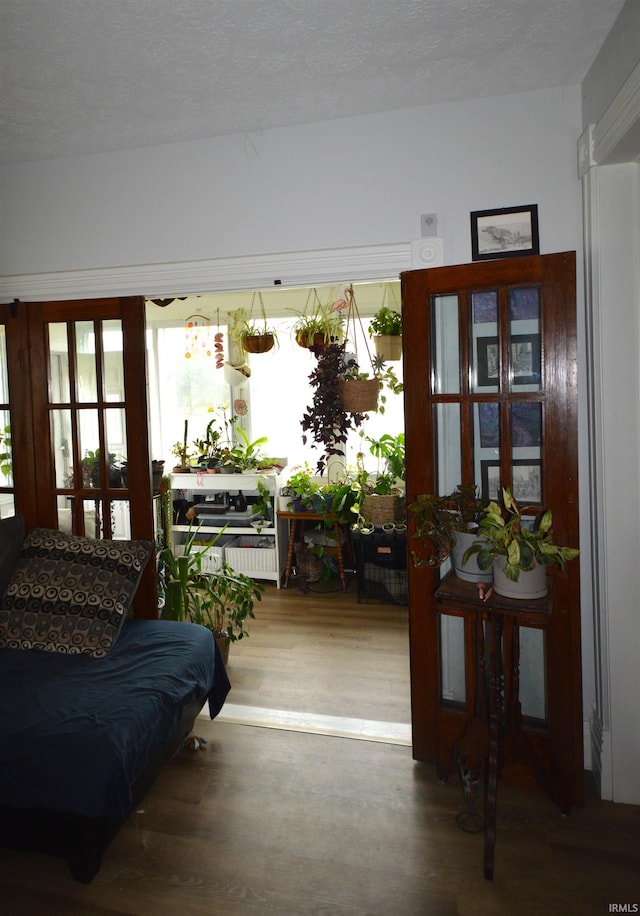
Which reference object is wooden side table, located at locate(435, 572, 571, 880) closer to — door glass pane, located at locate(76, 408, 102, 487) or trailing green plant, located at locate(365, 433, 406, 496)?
door glass pane, located at locate(76, 408, 102, 487)

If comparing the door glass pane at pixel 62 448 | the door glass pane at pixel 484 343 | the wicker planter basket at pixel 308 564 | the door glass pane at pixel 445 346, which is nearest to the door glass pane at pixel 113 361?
the door glass pane at pixel 62 448

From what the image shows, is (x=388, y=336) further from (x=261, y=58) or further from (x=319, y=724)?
(x=319, y=724)

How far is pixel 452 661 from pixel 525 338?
1.43 metres

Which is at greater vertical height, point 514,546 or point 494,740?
point 514,546

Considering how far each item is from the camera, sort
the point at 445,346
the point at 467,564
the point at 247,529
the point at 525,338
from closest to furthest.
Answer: the point at 467,564 < the point at 525,338 < the point at 445,346 < the point at 247,529

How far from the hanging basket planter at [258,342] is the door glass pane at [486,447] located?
6.68 ft

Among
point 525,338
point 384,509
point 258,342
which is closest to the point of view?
point 525,338

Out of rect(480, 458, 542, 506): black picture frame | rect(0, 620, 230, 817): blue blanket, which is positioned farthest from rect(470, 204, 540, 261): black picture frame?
rect(0, 620, 230, 817): blue blanket

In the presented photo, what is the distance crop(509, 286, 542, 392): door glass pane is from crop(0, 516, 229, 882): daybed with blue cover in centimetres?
182

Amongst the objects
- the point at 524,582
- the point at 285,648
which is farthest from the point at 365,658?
the point at 524,582

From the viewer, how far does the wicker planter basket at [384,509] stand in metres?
4.50

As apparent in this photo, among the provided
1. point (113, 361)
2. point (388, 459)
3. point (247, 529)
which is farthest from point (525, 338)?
point (247, 529)

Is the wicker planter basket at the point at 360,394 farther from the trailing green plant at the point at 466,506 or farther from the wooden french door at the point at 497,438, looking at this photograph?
the trailing green plant at the point at 466,506

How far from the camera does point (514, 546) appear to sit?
2.02m
